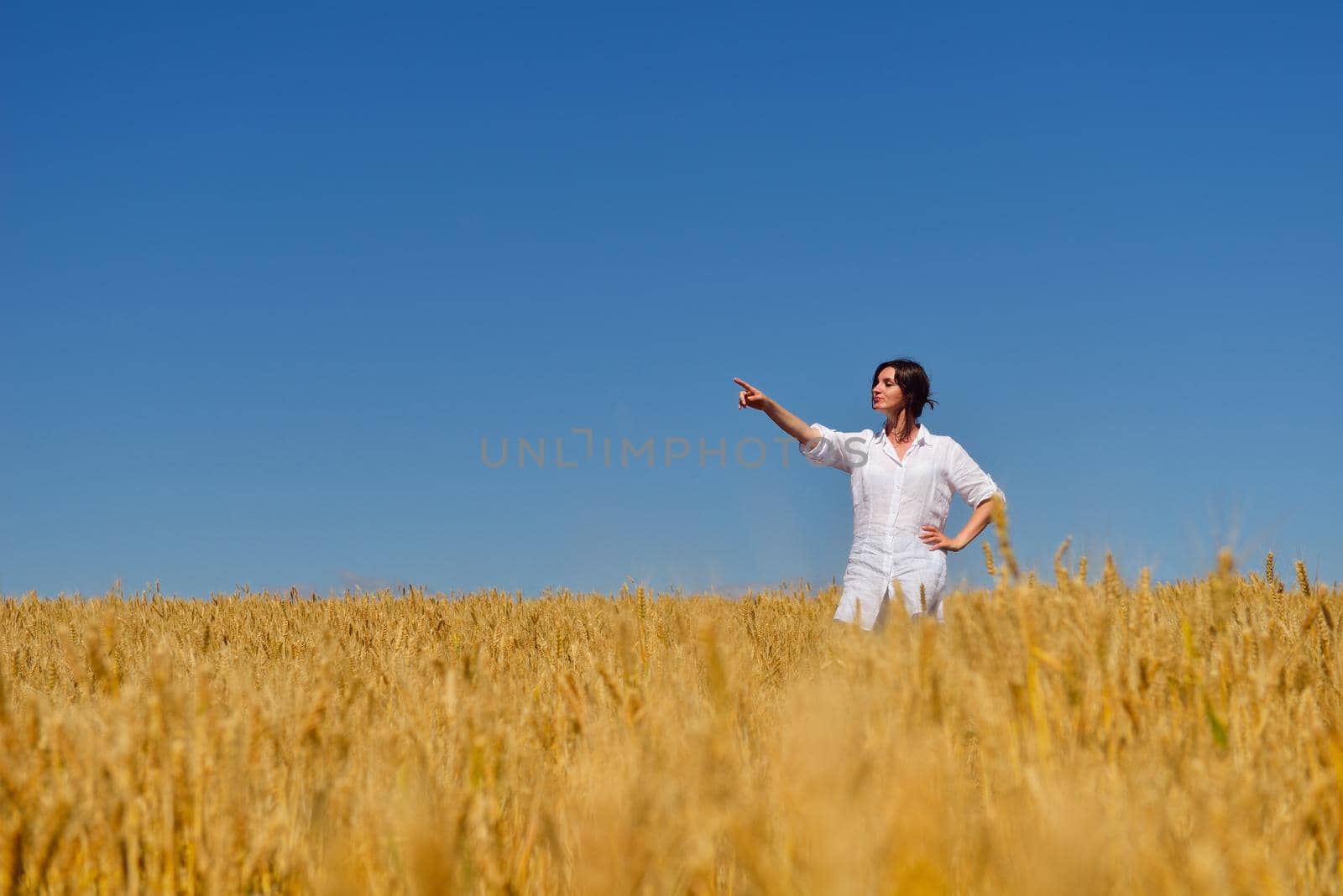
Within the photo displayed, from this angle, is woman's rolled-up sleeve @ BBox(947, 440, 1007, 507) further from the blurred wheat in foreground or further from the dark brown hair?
the blurred wheat in foreground

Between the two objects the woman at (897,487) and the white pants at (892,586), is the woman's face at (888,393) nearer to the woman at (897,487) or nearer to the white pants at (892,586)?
the woman at (897,487)

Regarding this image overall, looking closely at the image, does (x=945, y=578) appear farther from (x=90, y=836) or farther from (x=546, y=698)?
(x=90, y=836)

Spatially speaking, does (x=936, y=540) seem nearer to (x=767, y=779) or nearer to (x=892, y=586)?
(x=892, y=586)

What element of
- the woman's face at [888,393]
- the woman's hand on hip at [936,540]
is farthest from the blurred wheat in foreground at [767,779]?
the woman's face at [888,393]

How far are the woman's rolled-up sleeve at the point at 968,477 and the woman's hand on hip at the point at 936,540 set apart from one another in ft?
1.35

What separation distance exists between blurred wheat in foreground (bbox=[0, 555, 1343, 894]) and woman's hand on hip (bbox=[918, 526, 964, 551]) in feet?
6.32

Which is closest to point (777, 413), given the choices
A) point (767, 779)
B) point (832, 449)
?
point (832, 449)

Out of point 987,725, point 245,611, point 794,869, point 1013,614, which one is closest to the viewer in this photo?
point 794,869

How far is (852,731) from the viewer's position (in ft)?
6.32

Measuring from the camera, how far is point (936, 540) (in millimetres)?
5094

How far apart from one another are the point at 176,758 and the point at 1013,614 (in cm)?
188

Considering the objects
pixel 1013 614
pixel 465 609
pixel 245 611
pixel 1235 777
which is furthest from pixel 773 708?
pixel 245 611

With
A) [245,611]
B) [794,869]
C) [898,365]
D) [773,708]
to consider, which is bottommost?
[794,869]

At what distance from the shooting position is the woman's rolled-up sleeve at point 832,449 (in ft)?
18.2
